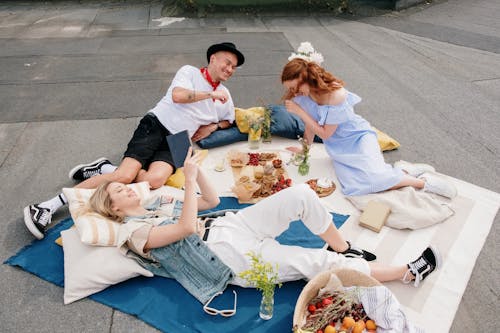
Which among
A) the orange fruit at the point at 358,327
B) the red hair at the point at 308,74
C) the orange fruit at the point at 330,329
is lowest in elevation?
the orange fruit at the point at 358,327

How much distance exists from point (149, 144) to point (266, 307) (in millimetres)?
2240

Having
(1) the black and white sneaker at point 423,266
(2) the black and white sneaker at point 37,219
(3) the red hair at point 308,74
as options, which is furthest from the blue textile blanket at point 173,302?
(3) the red hair at point 308,74

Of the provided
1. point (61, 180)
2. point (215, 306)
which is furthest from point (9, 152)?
point (215, 306)

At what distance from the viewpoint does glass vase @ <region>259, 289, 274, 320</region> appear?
107 inches

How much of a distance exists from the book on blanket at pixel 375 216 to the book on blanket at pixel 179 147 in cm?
174

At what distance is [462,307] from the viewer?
3.03 metres

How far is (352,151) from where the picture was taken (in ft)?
14.0

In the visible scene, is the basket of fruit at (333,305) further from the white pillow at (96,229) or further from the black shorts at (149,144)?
the black shorts at (149,144)

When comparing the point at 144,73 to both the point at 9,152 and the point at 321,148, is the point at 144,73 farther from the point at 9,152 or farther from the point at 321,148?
the point at 321,148

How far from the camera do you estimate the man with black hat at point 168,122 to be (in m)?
4.11

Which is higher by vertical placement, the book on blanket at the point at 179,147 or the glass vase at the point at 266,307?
the book on blanket at the point at 179,147

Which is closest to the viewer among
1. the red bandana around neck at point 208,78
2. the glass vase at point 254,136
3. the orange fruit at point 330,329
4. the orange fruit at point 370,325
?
the orange fruit at point 330,329

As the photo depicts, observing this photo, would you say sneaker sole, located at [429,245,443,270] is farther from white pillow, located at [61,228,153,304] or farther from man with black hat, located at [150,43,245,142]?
man with black hat, located at [150,43,245,142]

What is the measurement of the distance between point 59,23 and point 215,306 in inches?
357
